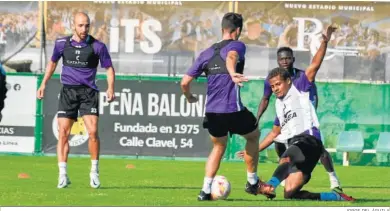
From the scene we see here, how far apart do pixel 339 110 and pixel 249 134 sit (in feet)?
37.3

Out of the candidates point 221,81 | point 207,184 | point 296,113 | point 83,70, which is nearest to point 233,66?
point 221,81

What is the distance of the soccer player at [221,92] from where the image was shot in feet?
43.0

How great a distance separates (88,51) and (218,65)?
110 inches

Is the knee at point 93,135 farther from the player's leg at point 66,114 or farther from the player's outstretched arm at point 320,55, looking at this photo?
the player's outstretched arm at point 320,55

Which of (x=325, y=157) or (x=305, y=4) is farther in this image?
(x=305, y=4)

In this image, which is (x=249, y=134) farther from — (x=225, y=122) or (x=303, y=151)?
(x=303, y=151)

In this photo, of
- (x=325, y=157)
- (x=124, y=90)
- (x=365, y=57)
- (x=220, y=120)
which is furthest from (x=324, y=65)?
(x=220, y=120)

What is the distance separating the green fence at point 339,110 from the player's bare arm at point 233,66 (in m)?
11.7

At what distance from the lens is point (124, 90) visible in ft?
81.1

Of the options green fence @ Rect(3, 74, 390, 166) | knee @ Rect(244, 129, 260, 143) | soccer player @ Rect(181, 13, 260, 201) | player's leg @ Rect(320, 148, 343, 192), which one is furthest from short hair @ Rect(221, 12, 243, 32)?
green fence @ Rect(3, 74, 390, 166)

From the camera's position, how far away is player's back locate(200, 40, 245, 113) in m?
13.1

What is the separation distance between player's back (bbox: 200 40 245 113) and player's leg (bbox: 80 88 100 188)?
238 cm

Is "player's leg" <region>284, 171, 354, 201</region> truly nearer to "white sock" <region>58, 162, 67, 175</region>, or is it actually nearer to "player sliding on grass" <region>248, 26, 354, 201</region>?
"player sliding on grass" <region>248, 26, 354, 201</region>
